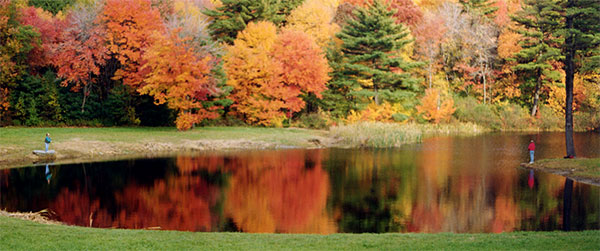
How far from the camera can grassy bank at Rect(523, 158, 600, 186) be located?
75.0ft

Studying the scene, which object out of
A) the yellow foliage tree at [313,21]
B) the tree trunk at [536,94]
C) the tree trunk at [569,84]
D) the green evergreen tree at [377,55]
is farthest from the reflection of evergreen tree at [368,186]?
the tree trunk at [536,94]

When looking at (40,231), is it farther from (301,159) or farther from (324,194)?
(301,159)

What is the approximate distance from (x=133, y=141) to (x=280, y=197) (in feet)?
54.9

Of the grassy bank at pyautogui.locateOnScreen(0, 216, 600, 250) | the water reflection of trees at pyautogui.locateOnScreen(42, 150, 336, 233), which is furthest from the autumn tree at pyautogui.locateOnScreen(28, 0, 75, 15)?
the grassy bank at pyautogui.locateOnScreen(0, 216, 600, 250)

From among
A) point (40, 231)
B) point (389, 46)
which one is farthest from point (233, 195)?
point (389, 46)

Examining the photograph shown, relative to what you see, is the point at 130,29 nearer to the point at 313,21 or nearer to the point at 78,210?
the point at 313,21

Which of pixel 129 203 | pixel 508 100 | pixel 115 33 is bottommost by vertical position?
pixel 129 203

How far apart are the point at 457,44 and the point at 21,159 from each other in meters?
43.3

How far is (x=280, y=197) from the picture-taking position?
20.0 meters

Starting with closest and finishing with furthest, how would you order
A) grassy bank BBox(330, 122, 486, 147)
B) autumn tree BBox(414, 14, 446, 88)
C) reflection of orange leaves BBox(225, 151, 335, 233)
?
1. reflection of orange leaves BBox(225, 151, 335, 233)
2. grassy bank BBox(330, 122, 486, 147)
3. autumn tree BBox(414, 14, 446, 88)

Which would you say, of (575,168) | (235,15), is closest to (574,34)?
(575,168)

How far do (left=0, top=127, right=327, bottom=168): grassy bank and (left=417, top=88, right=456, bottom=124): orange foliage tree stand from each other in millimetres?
12543

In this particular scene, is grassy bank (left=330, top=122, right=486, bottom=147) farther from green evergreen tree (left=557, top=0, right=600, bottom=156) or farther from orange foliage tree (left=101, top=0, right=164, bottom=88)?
orange foliage tree (left=101, top=0, right=164, bottom=88)

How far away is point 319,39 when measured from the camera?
54844mm
